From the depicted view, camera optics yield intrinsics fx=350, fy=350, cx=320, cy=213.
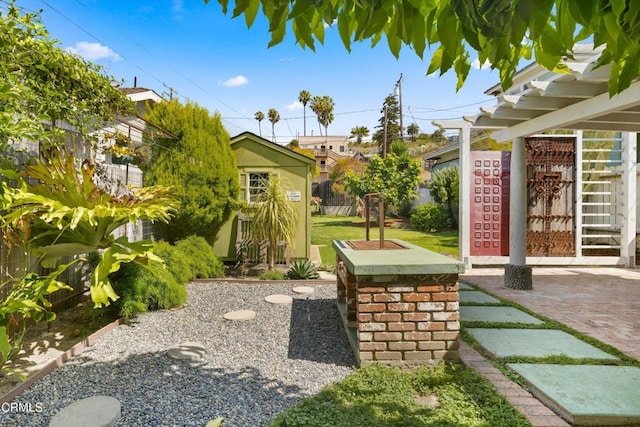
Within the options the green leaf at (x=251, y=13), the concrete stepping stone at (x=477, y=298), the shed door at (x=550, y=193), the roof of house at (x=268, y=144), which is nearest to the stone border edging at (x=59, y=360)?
the green leaf at (x=251, y=13)

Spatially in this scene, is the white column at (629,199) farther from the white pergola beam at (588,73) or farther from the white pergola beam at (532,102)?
the white pergola beam at (588,73)

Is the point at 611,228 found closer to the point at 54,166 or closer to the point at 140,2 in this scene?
the point at 54,166

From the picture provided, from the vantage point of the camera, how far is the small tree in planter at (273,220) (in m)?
6.74

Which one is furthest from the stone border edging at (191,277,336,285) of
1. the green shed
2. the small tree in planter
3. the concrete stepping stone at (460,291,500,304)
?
the concrete stepping stone at (460,291,500,304)

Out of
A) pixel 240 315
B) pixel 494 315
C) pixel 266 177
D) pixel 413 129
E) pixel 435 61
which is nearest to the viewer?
pixel 435 61

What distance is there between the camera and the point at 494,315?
4.17m

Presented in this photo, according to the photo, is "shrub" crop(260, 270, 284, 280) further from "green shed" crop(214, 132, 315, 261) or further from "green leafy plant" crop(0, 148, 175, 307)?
"green leafy plant" crop(0, 148, 175, 307)

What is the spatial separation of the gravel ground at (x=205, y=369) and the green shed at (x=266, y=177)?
2994 mm

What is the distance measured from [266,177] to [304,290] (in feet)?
9.92

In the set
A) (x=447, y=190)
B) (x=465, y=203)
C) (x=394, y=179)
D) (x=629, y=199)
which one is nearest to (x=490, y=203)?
(x=465, y=203)

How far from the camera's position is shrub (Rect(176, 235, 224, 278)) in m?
6.22

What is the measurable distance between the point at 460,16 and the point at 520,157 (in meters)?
5.84

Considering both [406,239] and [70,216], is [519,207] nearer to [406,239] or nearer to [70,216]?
[70,216]

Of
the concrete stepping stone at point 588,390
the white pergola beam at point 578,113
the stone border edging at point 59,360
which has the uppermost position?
the white pergola beam at point 578,113
